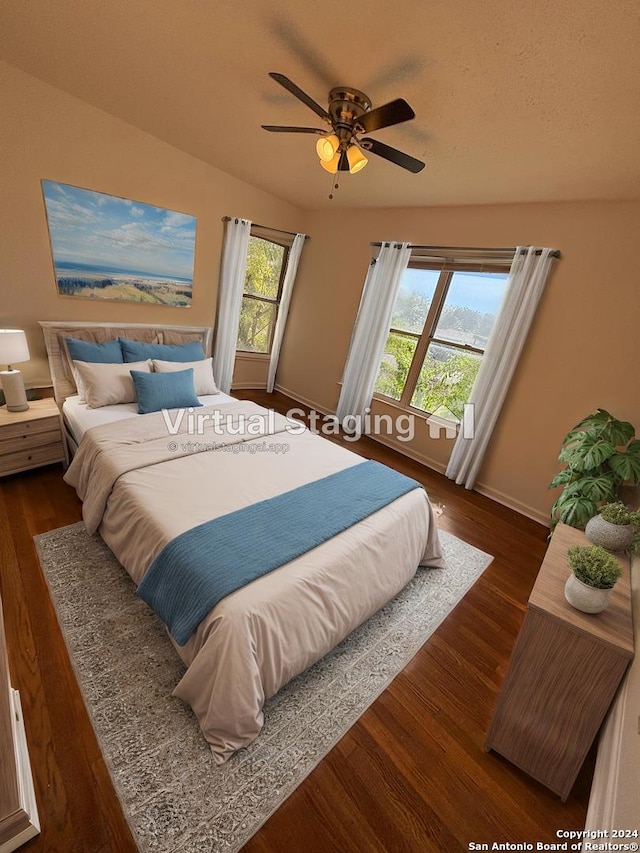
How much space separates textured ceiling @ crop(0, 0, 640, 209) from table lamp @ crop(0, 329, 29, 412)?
5.27 ft

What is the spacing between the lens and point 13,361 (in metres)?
2.27

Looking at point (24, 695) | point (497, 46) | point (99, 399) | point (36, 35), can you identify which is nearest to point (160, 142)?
point (36, 35)

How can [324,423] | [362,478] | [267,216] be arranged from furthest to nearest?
[324,423] → [267,216] → [362,478]

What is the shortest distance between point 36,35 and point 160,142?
3.87 feet

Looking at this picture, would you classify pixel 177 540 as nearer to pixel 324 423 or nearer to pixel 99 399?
pixel 99 399

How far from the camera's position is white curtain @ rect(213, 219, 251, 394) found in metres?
3.78

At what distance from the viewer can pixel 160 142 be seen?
2977 millimetres

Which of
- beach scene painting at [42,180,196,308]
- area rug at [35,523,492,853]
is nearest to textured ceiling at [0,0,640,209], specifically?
beach scene painting at [42,180,196,308]

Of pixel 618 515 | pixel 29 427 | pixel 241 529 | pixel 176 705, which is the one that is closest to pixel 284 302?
pixel 29 427

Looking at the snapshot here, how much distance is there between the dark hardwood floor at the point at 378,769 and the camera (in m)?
1.10

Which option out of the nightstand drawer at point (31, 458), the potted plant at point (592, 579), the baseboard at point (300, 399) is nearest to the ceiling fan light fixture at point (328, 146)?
the potted plant at point (592, 579)

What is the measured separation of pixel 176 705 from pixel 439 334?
3.52m

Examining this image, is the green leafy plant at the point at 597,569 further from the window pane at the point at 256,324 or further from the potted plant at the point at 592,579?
the window pane at the point at 256,324

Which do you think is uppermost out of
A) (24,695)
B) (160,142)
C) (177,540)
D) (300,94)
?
(160,142)
